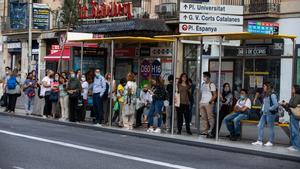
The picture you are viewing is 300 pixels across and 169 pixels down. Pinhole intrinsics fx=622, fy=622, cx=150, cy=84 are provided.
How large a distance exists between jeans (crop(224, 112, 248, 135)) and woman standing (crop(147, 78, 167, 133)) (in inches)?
102

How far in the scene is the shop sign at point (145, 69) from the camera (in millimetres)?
21609

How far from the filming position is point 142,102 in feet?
65.9

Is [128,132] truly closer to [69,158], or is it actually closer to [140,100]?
[140,100]

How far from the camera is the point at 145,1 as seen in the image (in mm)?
34031

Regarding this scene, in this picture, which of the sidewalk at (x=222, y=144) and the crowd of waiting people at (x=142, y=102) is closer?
the sidewalk at (x=222, y=144)

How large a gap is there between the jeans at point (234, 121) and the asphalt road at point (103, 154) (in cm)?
157

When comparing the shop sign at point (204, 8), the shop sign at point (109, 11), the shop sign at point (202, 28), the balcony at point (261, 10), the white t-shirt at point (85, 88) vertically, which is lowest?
the white t-shirt at point (85, 88)

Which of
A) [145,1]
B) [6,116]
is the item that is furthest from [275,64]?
[145,1]

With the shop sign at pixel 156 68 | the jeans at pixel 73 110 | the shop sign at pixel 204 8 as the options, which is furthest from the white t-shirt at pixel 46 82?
the shop sign at pixel 204 8

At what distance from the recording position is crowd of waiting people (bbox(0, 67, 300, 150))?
16469mm

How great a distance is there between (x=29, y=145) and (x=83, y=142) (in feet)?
5.52

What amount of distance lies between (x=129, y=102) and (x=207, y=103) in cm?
294

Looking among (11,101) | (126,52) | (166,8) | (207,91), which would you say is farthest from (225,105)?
(166,8)

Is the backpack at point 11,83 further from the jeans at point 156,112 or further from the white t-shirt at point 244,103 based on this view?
the white t-shirt at point 244,103
